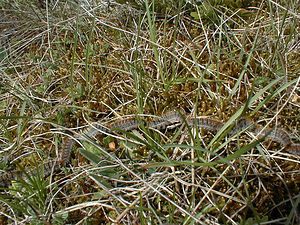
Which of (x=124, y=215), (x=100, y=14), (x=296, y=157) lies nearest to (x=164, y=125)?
(x=124, y=215)

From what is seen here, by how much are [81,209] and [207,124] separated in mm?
1121

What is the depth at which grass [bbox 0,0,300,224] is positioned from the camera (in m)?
1.80

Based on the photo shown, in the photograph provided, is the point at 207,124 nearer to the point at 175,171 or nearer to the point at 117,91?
the point at 175,171

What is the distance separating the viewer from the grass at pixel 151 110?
1801 millimetres

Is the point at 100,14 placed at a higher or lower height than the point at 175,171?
higher

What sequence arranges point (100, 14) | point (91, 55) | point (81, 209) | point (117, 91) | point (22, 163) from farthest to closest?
point (100, 14)
point (91, 55)
point (117, 91)
point (22, 163)
point (81, 209)

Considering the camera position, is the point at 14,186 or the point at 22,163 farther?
the point at 22,163

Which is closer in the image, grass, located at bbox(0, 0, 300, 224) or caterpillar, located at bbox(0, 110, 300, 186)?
grass, located at bbox(0, 0, 300, 224)

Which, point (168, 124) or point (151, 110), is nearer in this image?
point (168, 124)

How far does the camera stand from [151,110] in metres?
2.33

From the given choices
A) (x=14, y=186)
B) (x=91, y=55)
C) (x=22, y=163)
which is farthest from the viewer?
(x=91, y=55)

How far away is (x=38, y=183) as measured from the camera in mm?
1863

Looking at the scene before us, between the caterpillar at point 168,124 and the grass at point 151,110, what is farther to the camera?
the caterpillar at point 168,124

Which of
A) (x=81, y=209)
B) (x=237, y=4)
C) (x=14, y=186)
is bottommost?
(x=81, y=209)
